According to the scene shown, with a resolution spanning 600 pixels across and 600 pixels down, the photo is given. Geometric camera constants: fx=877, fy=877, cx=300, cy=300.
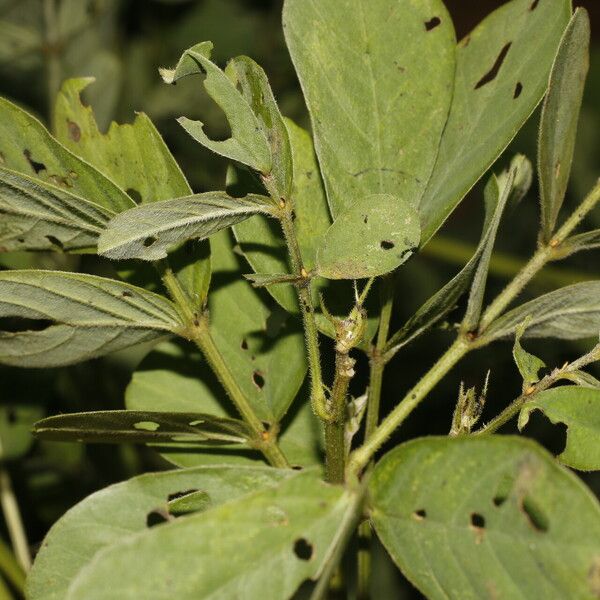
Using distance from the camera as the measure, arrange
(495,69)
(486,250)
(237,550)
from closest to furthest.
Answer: (237,550) < (486,250) < (495,69)

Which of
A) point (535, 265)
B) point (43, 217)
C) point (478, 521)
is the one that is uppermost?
point (43, 217)

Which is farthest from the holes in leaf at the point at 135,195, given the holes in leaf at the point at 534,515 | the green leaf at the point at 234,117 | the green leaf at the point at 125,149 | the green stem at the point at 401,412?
the holes in leaf at the point at 534,515

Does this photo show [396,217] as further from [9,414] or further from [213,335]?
[9,414]

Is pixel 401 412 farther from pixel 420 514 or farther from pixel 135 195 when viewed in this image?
pixel 135 195

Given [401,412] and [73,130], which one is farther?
[73,130]

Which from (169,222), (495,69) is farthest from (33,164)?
(495,69)

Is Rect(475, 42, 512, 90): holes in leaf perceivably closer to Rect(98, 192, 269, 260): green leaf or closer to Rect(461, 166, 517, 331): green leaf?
Rect(461, 166, 517, 331): green leaf

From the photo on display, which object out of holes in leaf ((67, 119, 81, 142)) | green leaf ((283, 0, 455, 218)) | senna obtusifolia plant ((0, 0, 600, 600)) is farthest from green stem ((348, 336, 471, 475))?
holes in leaf ((67, 119, 81, 142))

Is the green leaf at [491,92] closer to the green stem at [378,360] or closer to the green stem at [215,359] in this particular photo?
the green stem at [378,360]
